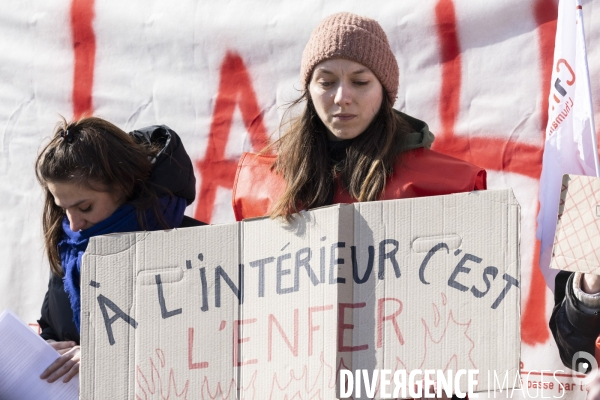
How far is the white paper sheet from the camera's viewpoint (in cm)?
203

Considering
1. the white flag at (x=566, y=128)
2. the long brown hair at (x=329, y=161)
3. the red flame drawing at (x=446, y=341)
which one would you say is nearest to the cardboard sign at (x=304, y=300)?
the red flame drawing at (x=446, y=341)

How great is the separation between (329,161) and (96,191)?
0.52 meters

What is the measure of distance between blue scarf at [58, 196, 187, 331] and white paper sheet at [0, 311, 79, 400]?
14 centimetres

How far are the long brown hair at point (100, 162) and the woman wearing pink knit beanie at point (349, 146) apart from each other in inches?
8.7

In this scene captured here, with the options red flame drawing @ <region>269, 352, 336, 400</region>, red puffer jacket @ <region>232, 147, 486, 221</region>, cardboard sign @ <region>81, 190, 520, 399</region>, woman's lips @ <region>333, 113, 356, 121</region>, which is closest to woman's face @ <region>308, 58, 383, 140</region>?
woman's lips @ <region>333, 113, 356, 121</region>

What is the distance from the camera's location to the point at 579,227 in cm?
173

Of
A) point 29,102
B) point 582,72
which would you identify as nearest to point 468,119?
point 582,72

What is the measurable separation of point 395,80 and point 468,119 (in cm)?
69

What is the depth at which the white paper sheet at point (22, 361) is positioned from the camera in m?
2.03

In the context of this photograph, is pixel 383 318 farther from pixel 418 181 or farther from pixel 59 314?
pixel 59 314

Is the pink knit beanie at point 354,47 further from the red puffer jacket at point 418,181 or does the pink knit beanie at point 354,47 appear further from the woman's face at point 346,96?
the red puffer jacket at point 418,181

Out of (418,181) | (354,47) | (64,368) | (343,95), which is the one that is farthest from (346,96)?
(64,368)

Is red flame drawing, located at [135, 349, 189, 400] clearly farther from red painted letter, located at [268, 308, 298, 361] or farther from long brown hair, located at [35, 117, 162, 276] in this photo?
long brown hair, located at [35, 117, 162, 276]

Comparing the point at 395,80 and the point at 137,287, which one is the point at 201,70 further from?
the point at 137,287
